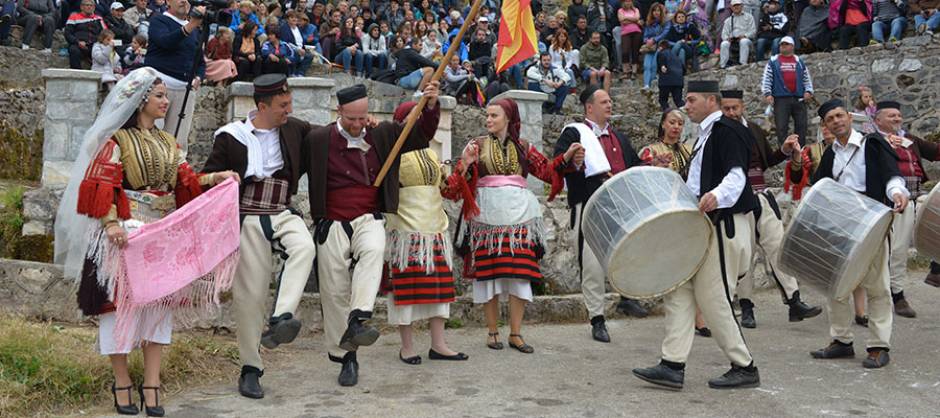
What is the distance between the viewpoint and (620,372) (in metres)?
6.31

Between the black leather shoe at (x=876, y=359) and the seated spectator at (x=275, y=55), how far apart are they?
9128 mm

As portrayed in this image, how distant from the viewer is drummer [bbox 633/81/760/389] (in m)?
5.75

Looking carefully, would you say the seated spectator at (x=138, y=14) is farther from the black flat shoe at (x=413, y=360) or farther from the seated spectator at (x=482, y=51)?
the black flat shoe at (x=413, y=360)

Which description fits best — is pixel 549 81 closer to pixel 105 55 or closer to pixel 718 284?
pixel 105 55

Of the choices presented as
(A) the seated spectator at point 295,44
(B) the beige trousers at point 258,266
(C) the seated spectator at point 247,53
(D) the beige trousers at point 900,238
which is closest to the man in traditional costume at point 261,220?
(B) the beige trousers at point 258,266

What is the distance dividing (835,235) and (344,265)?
2.90 metres

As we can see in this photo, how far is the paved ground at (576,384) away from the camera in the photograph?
209 inches

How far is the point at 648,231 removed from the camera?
18.1 ft

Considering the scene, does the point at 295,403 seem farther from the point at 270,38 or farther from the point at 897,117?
the point at 270,38

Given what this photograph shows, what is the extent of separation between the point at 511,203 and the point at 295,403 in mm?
2319

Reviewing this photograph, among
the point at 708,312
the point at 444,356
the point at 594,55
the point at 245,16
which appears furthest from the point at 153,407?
the point at 594,55

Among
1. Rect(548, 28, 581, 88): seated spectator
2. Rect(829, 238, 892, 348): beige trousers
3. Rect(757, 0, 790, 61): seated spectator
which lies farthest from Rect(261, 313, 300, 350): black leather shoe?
Rect(757, 0, 790, 61): seated spectator

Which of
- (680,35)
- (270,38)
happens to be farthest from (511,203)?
(680,35)

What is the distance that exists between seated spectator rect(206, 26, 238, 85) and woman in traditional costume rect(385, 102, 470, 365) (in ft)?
19.7
